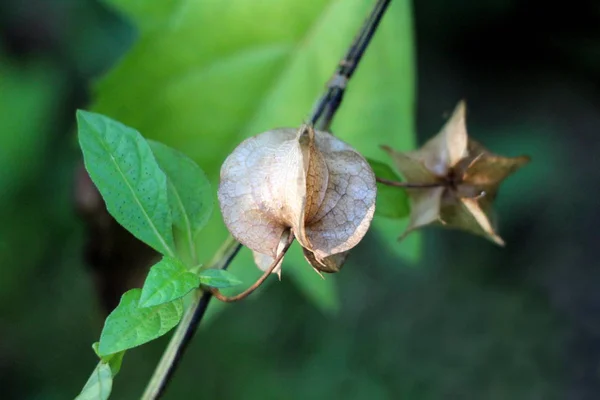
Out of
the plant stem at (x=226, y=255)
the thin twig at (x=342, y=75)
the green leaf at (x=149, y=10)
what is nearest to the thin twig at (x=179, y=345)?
the plant stem at (x=226, y=255)

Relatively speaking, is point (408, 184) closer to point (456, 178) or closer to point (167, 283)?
point (456, 178)

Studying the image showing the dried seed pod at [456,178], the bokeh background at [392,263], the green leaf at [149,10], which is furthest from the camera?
the bokeh background at [392,263]

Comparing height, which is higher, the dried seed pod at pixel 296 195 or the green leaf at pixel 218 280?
the dried seed pod at pixel 296 195

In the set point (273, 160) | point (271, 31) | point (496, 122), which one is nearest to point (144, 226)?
point (273, 160)

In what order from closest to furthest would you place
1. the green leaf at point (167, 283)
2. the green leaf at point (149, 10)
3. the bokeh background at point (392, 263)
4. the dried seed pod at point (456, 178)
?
the green leaf at point (167, 283), the dried seed pod at point (456, 178), the green leaf at point (149, 10), the bokeh background at point (392, 263)

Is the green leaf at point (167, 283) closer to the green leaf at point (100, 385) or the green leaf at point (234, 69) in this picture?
the green leaf at point (100, 385)

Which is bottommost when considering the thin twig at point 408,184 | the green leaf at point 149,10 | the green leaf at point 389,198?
the green leaf at point 149,10

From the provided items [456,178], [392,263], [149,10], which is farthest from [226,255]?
[392,263]
